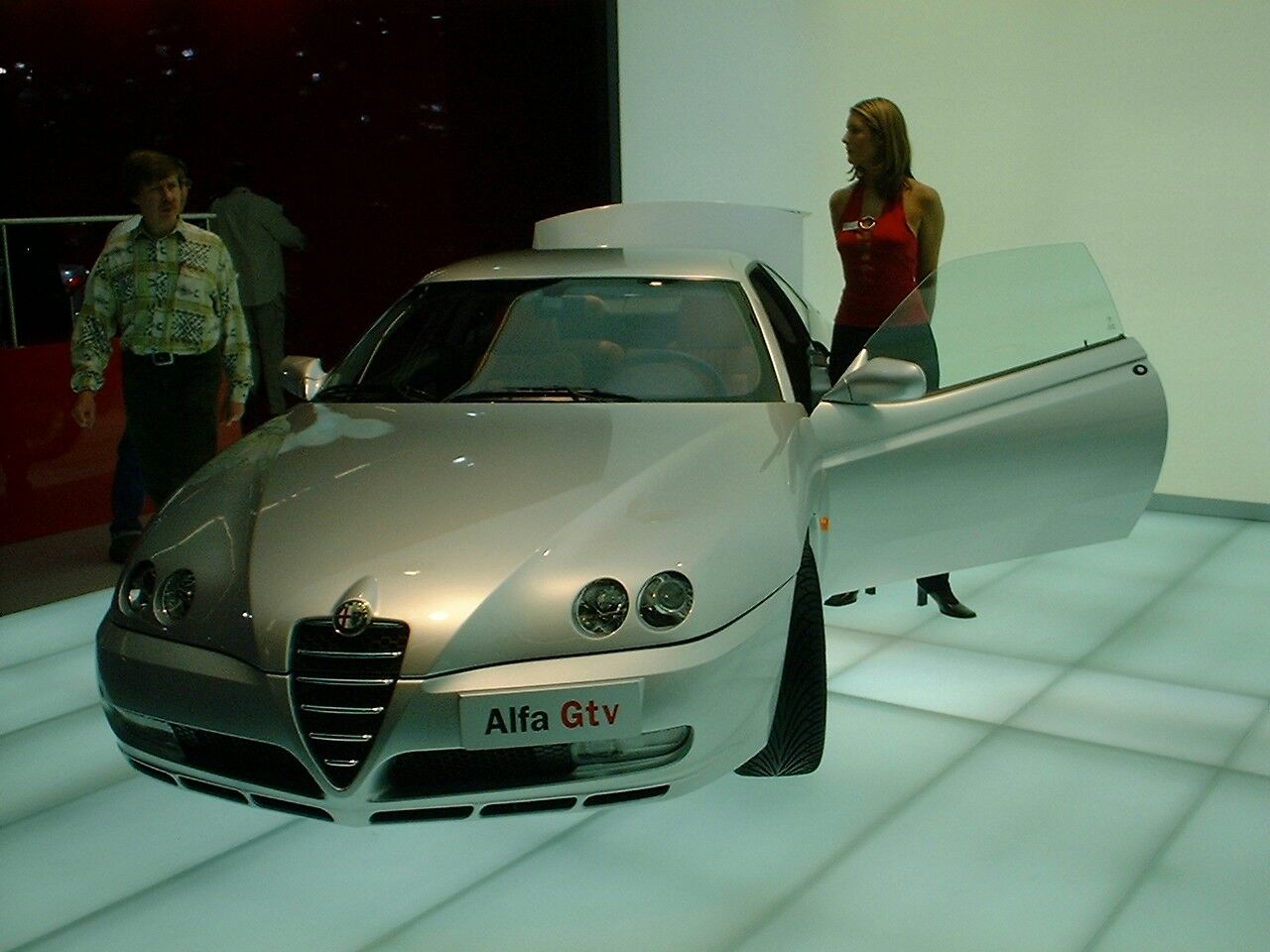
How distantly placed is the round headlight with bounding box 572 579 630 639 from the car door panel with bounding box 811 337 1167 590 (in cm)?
90


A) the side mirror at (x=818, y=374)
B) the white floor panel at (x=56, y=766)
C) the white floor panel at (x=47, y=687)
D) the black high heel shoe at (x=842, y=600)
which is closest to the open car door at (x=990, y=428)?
the side mirror at (x=818, y=374)

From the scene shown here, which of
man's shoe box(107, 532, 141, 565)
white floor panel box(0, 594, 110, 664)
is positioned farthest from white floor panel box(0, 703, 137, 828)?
man's shoe box(107, 532, 141, 565)

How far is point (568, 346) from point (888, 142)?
1.43 m

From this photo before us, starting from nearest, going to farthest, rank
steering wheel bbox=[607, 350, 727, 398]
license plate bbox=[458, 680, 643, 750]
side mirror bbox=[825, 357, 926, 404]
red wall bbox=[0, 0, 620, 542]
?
license plate bbox=[458, 680, 643, 750] < side mirror bbox=[825, 357, 926, 404] < steering wheel bbox=[607, 350, 727, 398] < red wall bbox=[0, 0, 620, 542]

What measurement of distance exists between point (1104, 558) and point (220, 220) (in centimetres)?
431

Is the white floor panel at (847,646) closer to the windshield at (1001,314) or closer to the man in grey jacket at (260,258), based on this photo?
the windshield at (1001,314)

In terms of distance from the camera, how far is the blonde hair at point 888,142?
13.8 feet

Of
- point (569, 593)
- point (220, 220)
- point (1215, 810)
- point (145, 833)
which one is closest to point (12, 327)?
point (220, 220)

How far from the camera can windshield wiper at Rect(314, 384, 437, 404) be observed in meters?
3.38

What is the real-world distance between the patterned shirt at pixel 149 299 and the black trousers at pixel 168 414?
2.4 inches

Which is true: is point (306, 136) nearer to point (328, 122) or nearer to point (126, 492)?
point (328, 122)

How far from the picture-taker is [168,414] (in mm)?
4441

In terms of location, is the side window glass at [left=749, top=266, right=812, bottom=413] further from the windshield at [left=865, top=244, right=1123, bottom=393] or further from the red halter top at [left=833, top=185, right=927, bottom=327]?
the red halter top at [left=833, top=185, right=927, bottom=327]

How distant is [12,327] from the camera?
17.5 feet
